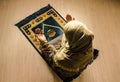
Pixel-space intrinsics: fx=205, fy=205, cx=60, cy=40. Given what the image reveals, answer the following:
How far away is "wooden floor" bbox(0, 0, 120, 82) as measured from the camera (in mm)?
1573

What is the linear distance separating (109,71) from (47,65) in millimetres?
497

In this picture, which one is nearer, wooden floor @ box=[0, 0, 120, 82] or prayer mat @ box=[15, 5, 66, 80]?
wooden floor @ box=[0, 0, 120, 82]

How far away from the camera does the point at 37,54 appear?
165cm

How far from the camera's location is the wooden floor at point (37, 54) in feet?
5.16

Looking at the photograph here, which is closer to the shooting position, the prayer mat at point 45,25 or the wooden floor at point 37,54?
the wooden floor at point 37,54

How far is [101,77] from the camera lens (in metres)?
1.61

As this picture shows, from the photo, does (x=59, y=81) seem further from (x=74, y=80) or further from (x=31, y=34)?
(x=31, y=34)

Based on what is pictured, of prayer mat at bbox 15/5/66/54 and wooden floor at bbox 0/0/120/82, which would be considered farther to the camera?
prayer mat at bbox 15/5/66/54

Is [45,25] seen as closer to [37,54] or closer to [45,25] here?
[45,25]

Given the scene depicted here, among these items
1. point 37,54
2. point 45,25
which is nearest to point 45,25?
point 45,25

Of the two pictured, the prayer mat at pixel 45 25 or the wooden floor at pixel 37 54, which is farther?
the prayer mat at pixel 45 25

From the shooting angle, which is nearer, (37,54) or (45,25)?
(37,54)

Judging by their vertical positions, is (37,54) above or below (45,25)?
below

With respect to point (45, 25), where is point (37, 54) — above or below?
below
